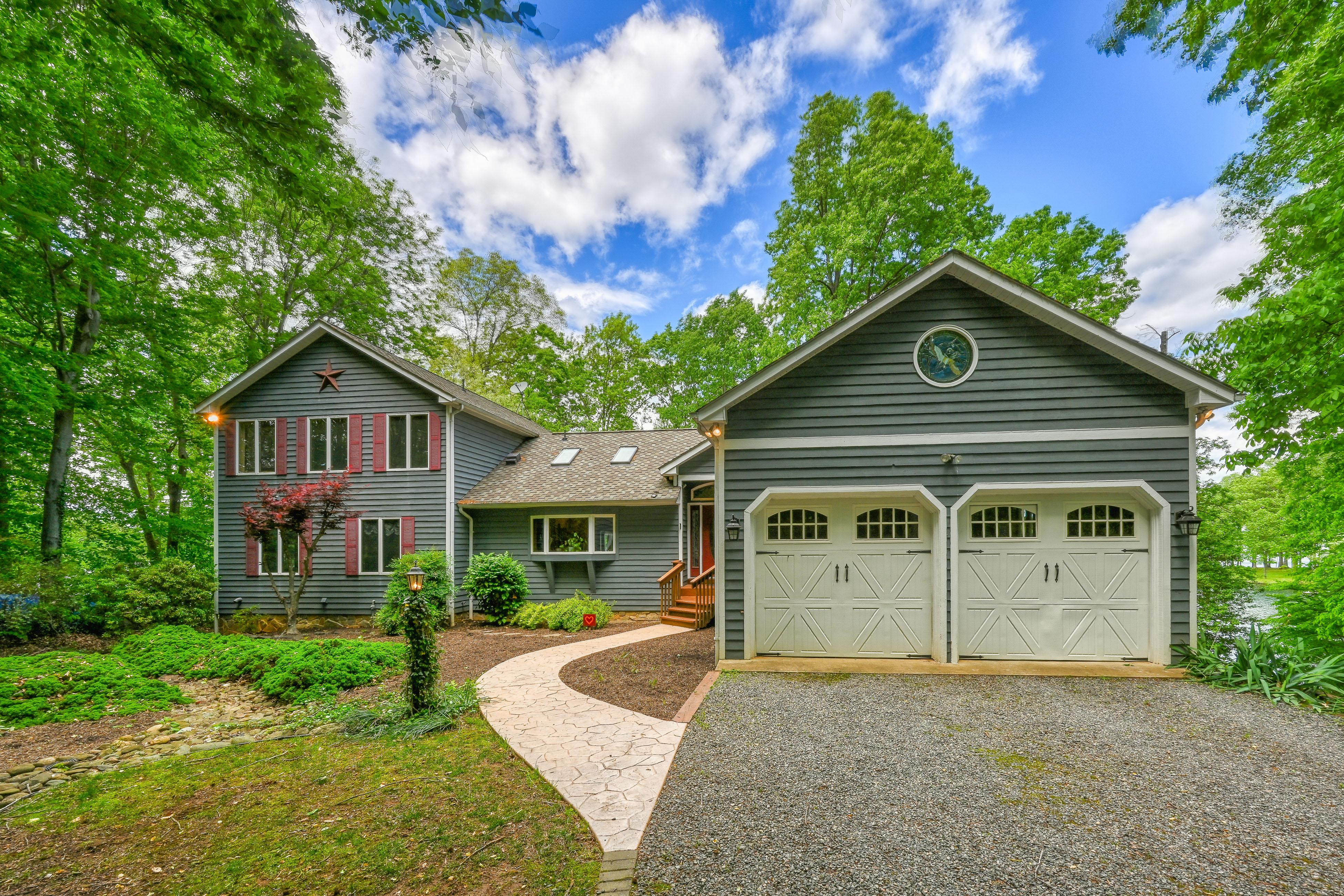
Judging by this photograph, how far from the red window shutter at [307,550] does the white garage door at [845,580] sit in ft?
30.3

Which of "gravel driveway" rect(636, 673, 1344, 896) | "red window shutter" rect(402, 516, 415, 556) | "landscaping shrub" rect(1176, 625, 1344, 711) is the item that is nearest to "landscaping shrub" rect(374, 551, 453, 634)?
"red window shutter" rect(402, 516, 415, 556)

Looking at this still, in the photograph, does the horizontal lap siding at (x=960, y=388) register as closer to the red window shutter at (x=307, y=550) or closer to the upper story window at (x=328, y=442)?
the red window shutter at (x=307, y=550)

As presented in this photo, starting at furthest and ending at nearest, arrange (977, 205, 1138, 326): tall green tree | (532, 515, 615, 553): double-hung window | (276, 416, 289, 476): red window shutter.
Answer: (977, 205, 1138, 326): tall green tree → (276, 416, 289, 476): red window shutter → (532, 515, 615, 553): double-hung window

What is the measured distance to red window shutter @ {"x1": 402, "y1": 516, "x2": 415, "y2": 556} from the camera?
37.6 feet

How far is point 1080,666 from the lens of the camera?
20.4 ft

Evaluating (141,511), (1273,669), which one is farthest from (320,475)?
(1273,669)

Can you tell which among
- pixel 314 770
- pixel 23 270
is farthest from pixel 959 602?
pixel 23 270

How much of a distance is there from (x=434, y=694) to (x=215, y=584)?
920 cm

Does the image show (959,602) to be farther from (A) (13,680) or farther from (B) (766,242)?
(B) (766,242)

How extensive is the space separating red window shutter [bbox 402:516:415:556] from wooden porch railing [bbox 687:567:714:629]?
21.4 ft

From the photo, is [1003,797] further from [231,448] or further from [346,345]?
[231,448]

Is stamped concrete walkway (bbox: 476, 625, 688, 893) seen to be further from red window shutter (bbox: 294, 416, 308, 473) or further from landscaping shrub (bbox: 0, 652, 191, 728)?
red window shutter (bbox: 294, 416, 308, 473)

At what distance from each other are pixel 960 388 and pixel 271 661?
9955 millimetres

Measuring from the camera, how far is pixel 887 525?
6.84m
